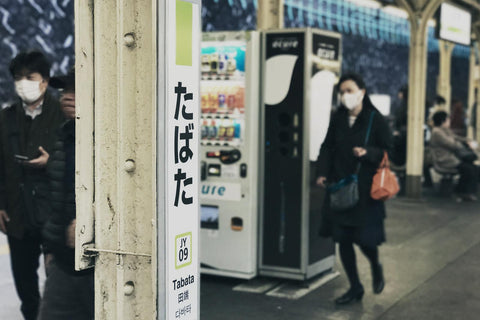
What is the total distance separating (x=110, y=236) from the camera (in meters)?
2.42

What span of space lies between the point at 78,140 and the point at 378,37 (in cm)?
1631

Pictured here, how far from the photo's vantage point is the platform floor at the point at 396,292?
4.97m

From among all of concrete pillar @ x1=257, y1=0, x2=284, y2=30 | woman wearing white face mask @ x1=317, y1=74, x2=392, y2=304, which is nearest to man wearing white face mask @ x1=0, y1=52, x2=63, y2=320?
woman wearing white face mask @ x1=317, y1=74, x2=392, y2=304

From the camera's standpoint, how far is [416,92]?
10008 mm

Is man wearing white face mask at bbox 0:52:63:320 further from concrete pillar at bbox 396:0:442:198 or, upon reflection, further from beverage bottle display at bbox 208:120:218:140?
concrete pillar at bbox 396:0:442:198

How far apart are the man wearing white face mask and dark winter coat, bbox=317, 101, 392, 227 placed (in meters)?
2.13

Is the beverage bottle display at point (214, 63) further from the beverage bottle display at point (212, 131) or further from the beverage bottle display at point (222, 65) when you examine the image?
the beverage bottle display at point (212, 131)

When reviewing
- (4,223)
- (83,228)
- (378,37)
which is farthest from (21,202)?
(378,37)

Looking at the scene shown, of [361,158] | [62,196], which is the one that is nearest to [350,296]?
[361,158]

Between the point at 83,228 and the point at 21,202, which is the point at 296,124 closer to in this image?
the point at 21,202

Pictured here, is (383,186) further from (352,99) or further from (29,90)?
(29,90)

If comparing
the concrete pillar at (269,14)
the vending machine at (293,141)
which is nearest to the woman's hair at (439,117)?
the concrete pillar at (269,14)

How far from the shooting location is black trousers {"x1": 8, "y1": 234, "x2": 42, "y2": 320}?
4.23 metres

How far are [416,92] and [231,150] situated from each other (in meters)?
5.10
